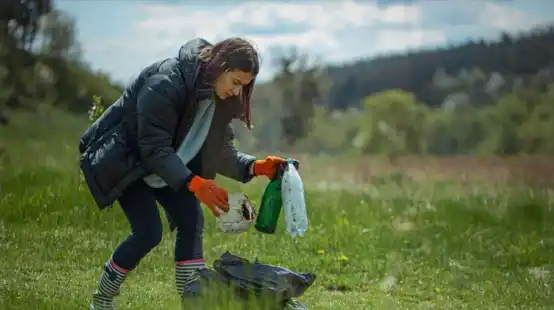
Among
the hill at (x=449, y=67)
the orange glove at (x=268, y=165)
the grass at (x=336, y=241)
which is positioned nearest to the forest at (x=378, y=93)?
the hill at (x=449, y=67)

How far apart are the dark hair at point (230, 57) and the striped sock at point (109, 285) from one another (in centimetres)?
83

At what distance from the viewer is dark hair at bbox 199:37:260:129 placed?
308 centimetres

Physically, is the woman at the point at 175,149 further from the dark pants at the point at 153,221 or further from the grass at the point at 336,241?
the grass at the point at 336,241

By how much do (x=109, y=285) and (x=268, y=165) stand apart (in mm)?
766

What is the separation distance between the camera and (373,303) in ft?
13.9

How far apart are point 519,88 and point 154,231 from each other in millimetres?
4859

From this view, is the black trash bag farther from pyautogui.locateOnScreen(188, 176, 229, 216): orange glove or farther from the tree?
the tree

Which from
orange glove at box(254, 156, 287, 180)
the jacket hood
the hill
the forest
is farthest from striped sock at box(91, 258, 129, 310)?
the hill

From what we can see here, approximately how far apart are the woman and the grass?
0.31m

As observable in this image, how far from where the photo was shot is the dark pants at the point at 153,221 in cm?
327

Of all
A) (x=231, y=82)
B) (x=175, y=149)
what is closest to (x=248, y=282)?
(x=175, y=149)

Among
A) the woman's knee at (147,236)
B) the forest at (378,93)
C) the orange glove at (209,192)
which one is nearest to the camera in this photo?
the orange glove at (209,192)

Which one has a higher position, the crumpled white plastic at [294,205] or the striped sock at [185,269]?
the crumpled white plastic at [294,205]

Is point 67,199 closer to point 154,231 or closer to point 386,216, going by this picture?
point 386,216
